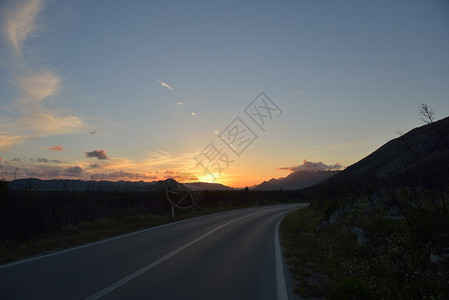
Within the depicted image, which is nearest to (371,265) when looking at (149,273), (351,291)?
(351,291)

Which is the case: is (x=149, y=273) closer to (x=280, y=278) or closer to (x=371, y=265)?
(x=280, y=278)

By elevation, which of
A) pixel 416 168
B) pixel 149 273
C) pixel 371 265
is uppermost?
pixel 416 168

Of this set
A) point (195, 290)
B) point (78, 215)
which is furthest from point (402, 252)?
point (78, 215)

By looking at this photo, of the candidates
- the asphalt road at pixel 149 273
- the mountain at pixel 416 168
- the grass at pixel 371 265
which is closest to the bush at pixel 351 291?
the grass at pixel 371 265

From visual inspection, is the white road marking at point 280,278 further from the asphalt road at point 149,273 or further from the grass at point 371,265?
the grass at point 371,265

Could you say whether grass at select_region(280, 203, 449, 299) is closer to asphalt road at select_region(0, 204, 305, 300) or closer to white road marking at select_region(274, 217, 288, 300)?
white road marking at select_region(274, 217, 288, 300)

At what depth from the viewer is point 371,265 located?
682cm

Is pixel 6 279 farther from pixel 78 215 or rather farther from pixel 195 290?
pixel 78 215

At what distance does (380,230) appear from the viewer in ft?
27.1

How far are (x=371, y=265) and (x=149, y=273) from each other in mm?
5105

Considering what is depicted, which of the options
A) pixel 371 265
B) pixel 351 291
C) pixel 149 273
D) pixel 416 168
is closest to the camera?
pixel 351 291

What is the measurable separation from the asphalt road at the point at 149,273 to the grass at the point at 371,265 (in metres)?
0.75

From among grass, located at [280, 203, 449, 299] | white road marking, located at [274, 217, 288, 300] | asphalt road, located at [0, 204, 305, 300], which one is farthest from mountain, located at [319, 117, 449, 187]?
asphalt road, located at [0, 204, 305, 300]

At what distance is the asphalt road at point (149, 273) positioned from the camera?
5066 mm
